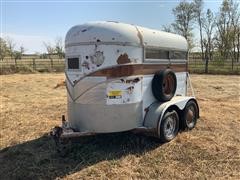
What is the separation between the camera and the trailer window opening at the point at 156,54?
455cm

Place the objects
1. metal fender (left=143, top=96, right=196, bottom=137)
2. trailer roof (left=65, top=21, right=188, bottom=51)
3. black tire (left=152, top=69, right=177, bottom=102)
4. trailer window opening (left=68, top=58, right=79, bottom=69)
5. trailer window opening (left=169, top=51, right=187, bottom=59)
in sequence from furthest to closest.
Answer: trailer window opening (left=169, top=51, right=187, bottom=59), black tire (left=152, top=69, right=177, bottom=102), metal fender (left=143, top=96, right=196, bottom=137), trailer window opening (left=68, top=58, right=79, bottom=69), trailer roof (left=65, top=21, right=188, bottom=51)

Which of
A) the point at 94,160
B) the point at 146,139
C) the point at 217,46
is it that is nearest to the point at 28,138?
the point at 94,160

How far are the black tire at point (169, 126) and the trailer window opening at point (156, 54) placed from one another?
0.95 meters

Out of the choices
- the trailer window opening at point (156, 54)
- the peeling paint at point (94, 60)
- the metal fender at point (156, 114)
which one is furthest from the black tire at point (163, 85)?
the peeling paint at point (94, 60)

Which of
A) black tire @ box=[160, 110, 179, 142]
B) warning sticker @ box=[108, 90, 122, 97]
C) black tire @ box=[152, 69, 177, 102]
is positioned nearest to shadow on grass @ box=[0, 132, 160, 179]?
black tire @ box=[160, 110, 179, 142]

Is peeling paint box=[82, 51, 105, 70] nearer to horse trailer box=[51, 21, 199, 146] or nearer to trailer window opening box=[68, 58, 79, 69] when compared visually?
horse trailer box=[51, 21, 199, 146]

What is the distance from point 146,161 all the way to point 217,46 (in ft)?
84.4

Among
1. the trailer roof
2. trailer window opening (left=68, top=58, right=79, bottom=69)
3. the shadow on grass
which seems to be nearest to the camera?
the shadow on grass

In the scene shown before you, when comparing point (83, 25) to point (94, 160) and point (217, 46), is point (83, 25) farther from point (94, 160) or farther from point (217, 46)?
point (217, 46)

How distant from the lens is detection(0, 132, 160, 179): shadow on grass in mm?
3770

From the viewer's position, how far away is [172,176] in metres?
3.53

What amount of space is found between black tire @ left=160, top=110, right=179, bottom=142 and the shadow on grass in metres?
0.20

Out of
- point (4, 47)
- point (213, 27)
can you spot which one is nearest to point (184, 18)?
point (213, 27)

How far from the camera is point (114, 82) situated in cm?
406
